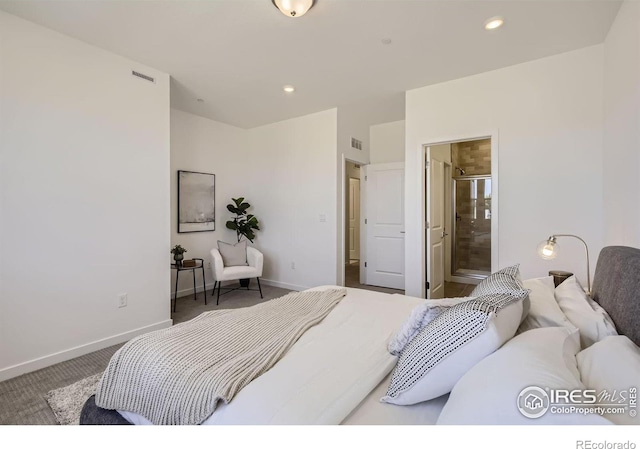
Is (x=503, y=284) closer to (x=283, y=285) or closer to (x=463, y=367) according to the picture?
(x=463, y=367)

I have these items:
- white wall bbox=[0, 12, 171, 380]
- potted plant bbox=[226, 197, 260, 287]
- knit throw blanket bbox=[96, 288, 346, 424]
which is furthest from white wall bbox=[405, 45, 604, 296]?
white wall bbox=[0, 12, 171, 380]

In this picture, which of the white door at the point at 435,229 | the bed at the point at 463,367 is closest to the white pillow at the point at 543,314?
the bed at the point at 463,367

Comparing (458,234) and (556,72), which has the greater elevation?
(556,72)

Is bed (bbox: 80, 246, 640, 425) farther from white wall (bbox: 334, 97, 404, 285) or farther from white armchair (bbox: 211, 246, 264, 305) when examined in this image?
white wall (bbox: 334, 97, 404, 285)

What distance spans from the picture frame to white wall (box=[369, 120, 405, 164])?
2679mm

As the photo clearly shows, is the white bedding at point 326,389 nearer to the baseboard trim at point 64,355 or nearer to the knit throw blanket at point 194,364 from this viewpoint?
the knit throw blanket at point 194,364

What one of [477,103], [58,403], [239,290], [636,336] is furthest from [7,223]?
[477,103]

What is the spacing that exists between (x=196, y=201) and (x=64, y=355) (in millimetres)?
2481

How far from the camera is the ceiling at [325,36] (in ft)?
6.89

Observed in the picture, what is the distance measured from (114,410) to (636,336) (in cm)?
198

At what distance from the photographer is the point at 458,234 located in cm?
554

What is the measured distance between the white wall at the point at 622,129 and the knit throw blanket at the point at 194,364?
214 centimetres
